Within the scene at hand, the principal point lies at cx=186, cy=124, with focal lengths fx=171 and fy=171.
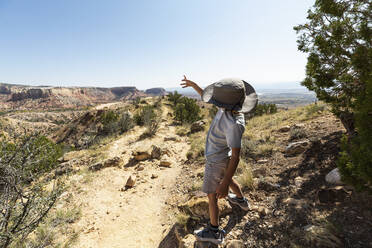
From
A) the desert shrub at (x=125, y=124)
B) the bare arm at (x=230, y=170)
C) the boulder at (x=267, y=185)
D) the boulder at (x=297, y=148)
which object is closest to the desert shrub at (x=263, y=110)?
the boulder at (x=297, y=148)

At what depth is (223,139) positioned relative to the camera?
217 cm

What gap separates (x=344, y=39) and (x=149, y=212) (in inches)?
205

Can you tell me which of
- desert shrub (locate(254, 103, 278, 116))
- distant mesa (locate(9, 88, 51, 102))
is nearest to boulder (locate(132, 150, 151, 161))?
desert shrub (locate(254, 103, 278, 116))

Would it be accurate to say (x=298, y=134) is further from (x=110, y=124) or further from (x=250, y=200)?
(x=110, y=124)

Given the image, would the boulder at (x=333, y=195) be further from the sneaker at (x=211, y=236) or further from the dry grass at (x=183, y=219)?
the dry grass at (x=183, y=219)

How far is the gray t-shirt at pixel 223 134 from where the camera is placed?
6.12ft

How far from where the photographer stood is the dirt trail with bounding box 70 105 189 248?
3.24 m

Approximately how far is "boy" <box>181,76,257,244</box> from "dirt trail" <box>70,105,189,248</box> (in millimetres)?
1554

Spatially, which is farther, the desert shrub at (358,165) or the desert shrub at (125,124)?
the desert shrub at (125,124)

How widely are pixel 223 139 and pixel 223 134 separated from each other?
0.22 feet

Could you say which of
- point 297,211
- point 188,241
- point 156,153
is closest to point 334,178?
point 297,211

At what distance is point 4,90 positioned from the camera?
152250mm

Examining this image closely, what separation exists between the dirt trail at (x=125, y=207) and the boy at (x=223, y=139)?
5.10ft

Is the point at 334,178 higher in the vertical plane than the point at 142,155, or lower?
higher
